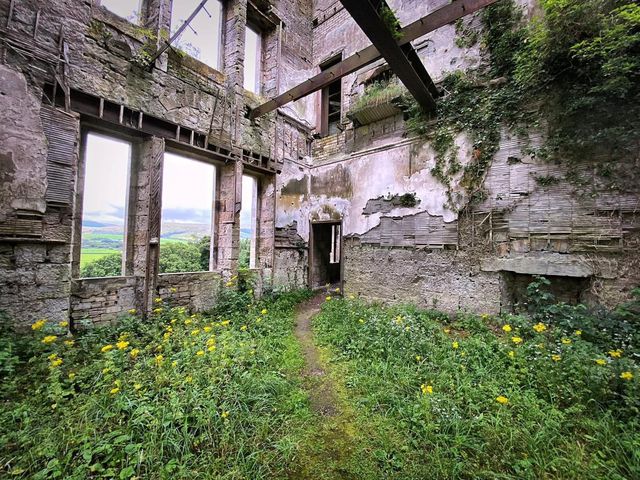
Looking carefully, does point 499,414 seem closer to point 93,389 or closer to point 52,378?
point 93,389

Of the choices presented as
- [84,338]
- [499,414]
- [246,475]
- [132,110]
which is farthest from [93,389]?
[132,110]

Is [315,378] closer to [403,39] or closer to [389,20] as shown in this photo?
[389,20]

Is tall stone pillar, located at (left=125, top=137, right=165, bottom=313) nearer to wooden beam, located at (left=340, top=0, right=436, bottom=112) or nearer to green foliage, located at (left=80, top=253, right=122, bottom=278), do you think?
green foliage, located at (left=80, top=253, right=122, bottom=278)

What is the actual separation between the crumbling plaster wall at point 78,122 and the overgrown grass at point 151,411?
0.75 meters

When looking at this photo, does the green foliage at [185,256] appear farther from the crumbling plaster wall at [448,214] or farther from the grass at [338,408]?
the grass at [338,408]

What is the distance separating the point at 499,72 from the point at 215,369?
7.22 meters

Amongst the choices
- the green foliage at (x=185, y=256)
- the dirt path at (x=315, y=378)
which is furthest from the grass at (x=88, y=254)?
the dirt path at (x=315, y=378)

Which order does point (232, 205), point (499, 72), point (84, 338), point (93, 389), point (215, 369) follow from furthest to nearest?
point (232, 205)
point (499, 72)
point (84, 338)
point (215, 369)
point (93, 389)

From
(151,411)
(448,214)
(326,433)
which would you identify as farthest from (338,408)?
(448,214)

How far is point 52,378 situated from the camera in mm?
2611

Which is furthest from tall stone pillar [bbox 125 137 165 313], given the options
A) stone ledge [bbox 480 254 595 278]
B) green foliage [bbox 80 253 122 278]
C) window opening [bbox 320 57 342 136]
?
stone ledge [bbox 480 254 595 278]

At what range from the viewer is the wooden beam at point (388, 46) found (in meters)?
3.19

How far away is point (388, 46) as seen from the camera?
12.9ft

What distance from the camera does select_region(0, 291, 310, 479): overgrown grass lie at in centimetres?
197
